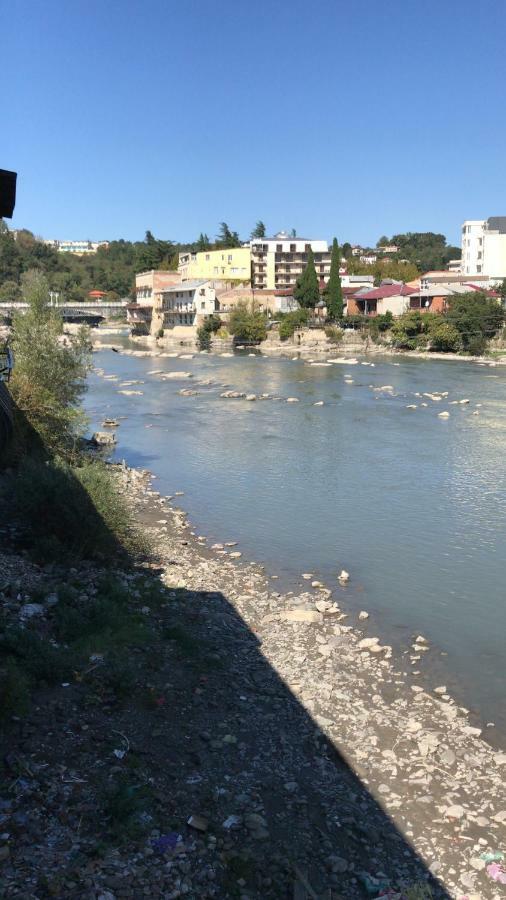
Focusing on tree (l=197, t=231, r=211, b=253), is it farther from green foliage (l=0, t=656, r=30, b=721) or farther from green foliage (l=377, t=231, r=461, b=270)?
green foliage (l=0, t=656, r=30, b=721)

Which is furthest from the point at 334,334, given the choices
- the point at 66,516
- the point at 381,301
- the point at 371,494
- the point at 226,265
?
the point at 66,516

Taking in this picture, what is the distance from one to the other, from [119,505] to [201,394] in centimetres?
2235

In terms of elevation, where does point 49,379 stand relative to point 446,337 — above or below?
below

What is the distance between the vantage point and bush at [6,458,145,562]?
9.41 m

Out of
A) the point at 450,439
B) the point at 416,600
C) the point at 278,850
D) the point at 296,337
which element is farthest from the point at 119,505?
the point at 296,337

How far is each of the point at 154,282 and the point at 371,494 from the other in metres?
67.6

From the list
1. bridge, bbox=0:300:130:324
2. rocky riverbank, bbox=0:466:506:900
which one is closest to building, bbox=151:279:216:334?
bridge, bbox=0:300:130:324

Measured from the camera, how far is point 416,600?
9852mm

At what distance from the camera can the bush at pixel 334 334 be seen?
56.2 metres

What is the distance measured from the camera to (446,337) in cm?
4853

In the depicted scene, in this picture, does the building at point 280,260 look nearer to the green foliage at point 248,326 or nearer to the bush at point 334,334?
the green foliage at point 248,326

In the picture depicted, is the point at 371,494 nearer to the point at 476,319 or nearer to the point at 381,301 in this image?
the point at 476,319

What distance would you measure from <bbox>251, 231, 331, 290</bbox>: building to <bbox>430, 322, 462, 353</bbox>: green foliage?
101 feet

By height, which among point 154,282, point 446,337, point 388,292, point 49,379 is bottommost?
point 49,379
